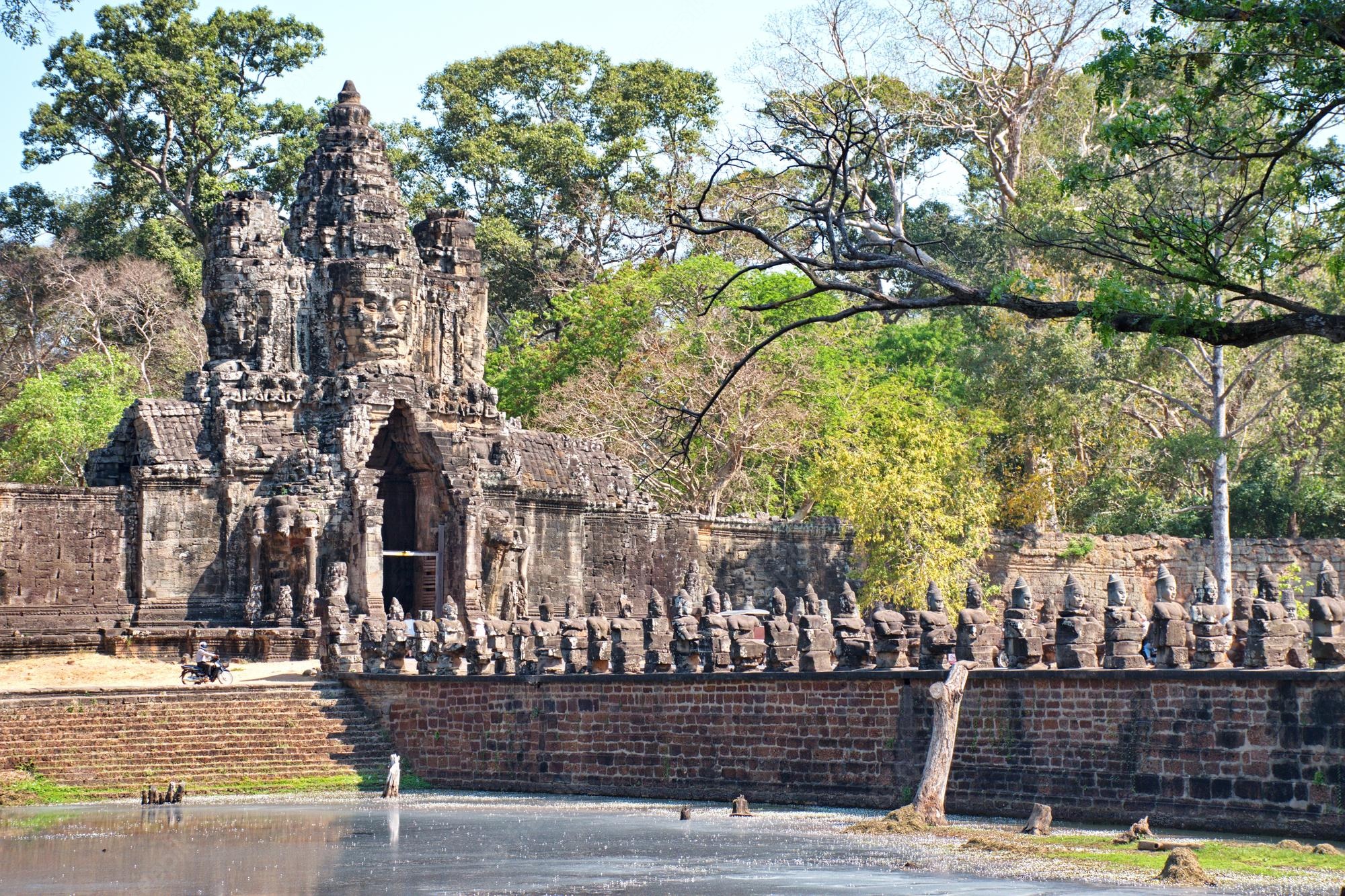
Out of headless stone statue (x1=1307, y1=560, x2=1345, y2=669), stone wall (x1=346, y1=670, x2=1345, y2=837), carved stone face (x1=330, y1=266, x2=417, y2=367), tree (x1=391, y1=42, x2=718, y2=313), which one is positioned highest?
tree (x1=391, y1=42, x2=718, y2=313)

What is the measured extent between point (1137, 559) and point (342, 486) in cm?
1995

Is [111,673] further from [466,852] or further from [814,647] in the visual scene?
[466,852]

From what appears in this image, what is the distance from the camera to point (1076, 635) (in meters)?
21.7

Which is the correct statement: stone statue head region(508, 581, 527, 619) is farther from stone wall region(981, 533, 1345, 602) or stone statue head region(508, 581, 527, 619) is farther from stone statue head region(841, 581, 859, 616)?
stone statue head region(841, 581, 859, 616)

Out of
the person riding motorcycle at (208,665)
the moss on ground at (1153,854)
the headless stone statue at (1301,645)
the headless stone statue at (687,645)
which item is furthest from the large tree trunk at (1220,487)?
the moss on ground at (1153,854)

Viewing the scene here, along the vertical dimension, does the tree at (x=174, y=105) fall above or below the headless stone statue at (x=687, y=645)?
above

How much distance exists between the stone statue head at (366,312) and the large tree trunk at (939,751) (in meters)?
22.1

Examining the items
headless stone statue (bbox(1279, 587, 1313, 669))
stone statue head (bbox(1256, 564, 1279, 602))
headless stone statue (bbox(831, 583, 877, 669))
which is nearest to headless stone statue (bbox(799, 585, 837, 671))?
headless stone statue (bbox(831, 583, 877, 669))

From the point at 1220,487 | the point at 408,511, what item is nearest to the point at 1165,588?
the point at 1220,487

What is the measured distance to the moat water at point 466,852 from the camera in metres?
17.5

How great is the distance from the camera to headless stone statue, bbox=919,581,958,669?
894 inches

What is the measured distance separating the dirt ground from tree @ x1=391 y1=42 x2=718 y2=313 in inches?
1104

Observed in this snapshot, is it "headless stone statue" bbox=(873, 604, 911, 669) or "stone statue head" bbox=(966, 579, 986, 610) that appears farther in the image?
"stone statue head" bbox=(966, 579, 986, 610)

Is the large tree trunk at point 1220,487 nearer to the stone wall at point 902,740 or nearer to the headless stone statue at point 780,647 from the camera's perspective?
the headless stone statue at point 780,647
